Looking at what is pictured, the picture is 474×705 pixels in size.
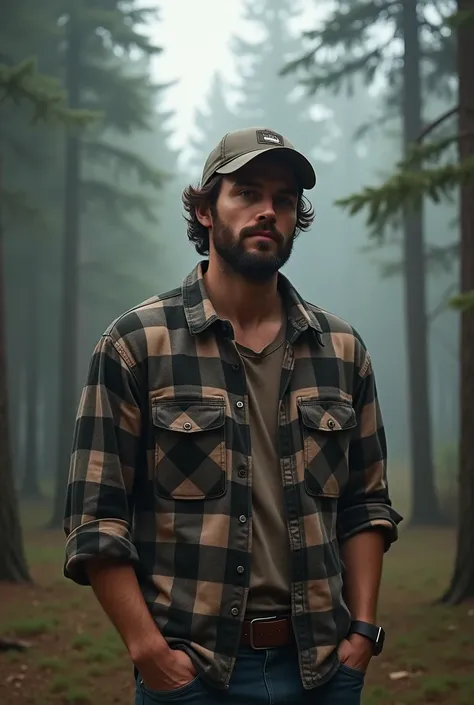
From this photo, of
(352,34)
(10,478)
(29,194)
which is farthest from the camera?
(29,194)

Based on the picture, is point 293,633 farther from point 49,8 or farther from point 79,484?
point 49,8

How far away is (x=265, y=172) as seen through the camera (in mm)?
2877

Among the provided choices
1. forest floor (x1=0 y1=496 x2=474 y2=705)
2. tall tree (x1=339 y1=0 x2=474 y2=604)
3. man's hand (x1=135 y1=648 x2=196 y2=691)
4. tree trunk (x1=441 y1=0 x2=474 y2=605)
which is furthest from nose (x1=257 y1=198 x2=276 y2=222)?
tree trunk (x1=441 y1=0 x2=474 y2=605)

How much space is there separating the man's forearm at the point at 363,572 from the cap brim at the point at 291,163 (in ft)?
3.97

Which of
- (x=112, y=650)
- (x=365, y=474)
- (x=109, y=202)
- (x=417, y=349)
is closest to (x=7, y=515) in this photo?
(x=112, y=650)

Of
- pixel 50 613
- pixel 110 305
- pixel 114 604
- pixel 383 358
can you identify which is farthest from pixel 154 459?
pixel 383 358

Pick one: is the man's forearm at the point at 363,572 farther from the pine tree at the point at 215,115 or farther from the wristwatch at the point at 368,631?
the pine tree at the point at 215,115

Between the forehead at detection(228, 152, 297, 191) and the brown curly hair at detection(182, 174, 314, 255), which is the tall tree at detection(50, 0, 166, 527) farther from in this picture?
the forehead at detection(228, 152, 297, 191)

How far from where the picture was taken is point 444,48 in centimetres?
1617

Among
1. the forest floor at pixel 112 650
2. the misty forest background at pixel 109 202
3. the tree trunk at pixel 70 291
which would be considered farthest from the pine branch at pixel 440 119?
the tree trunk at pixel 70 291

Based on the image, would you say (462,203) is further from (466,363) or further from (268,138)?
(268,138)

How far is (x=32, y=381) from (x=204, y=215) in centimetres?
1898

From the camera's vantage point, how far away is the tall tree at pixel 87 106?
663 inches

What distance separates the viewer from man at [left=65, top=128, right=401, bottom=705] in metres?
2.57
